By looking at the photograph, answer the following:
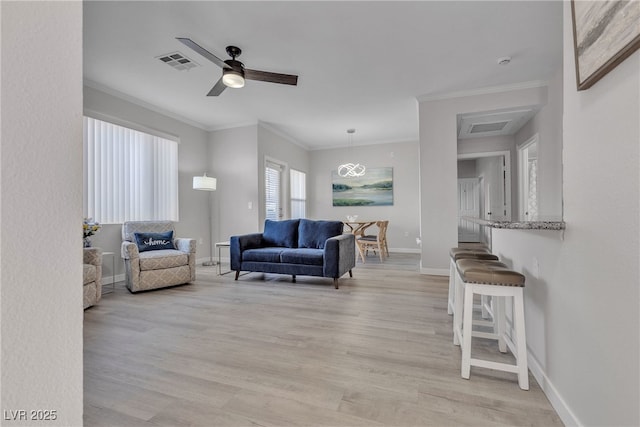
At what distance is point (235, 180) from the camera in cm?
A: 548

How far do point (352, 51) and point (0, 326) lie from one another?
3325 mm

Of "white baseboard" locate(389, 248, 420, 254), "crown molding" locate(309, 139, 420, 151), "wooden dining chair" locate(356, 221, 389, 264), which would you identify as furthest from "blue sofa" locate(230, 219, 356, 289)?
"crown molding" locate(309, 139, 420, 151)

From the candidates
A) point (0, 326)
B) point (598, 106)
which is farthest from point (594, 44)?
point (0, 326)

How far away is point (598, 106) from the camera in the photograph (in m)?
1.10

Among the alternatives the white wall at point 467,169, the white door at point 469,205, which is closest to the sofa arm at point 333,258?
the white door at point 469,205

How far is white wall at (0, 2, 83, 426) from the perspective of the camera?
1.57 ft

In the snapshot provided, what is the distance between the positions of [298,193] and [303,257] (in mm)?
3684

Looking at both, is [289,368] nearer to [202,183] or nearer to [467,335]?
[467,335]

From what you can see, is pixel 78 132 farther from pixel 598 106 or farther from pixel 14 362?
pixel 598 106

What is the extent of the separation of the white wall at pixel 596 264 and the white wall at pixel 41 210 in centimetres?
151

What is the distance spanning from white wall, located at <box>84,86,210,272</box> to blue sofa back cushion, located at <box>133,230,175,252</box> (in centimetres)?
50

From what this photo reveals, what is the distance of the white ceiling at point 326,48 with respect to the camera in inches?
95.7

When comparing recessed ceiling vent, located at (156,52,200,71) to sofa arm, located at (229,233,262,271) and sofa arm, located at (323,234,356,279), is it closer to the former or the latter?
sofa arm, located at (229,233,262,271)

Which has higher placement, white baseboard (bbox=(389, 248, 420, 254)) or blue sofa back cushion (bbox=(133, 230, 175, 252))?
blue sofa back cushion (bbox=(133, 230, 175, 252))
